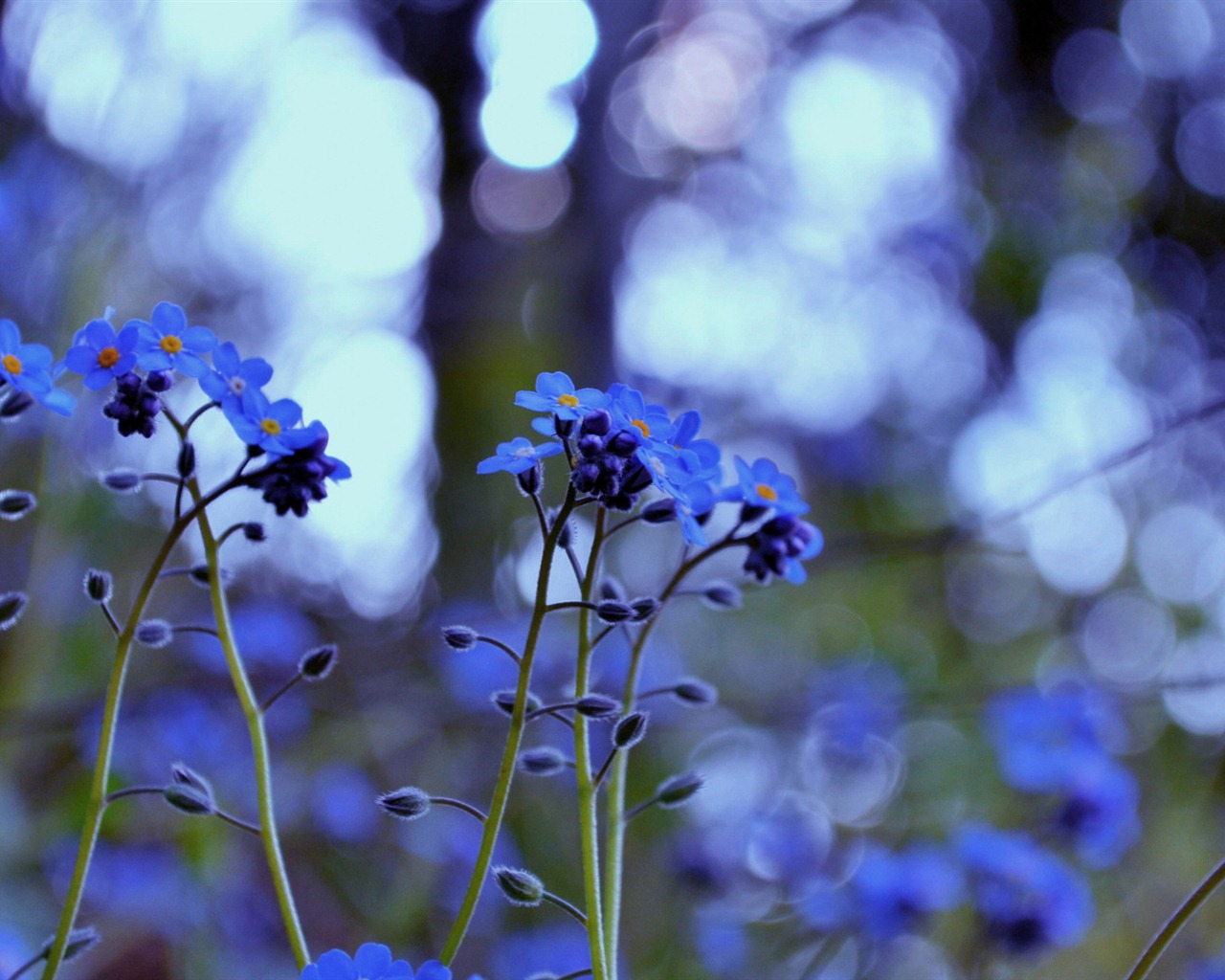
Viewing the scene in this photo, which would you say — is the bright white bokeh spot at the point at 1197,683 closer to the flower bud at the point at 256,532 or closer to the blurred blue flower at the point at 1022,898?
the blurred blue flower at the point at 1022,898

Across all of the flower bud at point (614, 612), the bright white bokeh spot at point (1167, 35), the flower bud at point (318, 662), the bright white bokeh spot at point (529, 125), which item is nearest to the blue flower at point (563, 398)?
the flower bud at point (614, 612)

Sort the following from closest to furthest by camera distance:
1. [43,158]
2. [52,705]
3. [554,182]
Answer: [52,705], [43,158], [554,182]

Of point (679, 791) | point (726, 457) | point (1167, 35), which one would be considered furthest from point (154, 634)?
point (1167, 35)

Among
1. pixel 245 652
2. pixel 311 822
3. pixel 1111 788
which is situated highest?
pixel 245 652

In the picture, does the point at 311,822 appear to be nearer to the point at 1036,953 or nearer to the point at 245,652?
the point at 245,652

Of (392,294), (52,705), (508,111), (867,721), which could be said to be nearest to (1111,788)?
(867,721)

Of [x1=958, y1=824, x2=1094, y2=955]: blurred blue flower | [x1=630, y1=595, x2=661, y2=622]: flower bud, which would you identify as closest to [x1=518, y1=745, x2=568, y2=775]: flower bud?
[x1=630, y1=595, x2=661, y2=622]: flower bud

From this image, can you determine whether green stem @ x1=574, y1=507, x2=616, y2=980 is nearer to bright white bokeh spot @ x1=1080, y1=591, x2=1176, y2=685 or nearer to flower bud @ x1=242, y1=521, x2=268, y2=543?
flower bud @ x1=242, y1=521, x2=268, y2=543
